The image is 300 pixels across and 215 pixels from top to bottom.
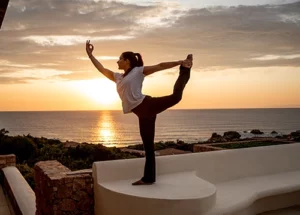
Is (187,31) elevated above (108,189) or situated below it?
above

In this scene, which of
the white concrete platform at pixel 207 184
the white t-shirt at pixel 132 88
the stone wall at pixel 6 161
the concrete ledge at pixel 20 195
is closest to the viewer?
the white concrete platform at pixel 207 184

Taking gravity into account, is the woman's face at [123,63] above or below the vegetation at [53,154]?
above

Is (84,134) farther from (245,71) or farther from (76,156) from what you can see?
(76,156)

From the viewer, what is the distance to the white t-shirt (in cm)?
359

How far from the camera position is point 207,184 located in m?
3.97

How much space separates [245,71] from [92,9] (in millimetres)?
18792

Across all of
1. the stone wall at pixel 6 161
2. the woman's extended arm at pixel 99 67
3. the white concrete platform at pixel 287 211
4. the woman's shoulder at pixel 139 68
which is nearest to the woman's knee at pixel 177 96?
the woman's shoulder at pixel 139 68

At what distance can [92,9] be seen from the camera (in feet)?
30.3

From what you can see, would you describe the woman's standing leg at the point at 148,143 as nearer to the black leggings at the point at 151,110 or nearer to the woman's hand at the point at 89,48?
the black leggings at the point at 151,110

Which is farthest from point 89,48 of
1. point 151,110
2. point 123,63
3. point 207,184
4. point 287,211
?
point 287,211

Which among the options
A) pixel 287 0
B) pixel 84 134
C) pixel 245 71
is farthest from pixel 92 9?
pixel 84 134

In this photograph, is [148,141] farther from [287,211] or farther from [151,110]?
[287,211]

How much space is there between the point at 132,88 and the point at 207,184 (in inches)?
49.7

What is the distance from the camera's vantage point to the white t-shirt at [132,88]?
3590 mm
